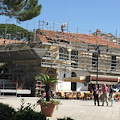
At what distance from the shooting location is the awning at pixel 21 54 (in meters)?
34.2

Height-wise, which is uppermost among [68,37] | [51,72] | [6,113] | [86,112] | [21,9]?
[68,37]

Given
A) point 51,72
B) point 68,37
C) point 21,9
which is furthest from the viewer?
point 68,37

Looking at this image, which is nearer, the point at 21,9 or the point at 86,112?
the point at 86,112

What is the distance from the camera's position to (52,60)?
37.6 m

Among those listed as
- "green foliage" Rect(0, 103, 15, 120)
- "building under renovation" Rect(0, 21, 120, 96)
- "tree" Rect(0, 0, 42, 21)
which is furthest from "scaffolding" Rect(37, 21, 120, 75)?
"green foliage" Rect(0, 103, 15, 120)

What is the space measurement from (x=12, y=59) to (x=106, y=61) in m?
13.1

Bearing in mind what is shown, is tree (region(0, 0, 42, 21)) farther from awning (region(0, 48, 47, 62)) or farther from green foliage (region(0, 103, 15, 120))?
awning (region(0, 48, 47, 62))

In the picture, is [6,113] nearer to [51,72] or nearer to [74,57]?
[51,72]

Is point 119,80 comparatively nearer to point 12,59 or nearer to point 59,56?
point 59,56

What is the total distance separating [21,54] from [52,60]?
3.88 metres

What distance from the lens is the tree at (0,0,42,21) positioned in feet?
61.7

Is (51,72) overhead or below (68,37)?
below

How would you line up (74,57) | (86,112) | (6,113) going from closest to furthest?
(6,113), (86,112), (74,57)

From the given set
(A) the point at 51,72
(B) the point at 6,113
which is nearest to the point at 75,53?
(A) the point at 51,72
